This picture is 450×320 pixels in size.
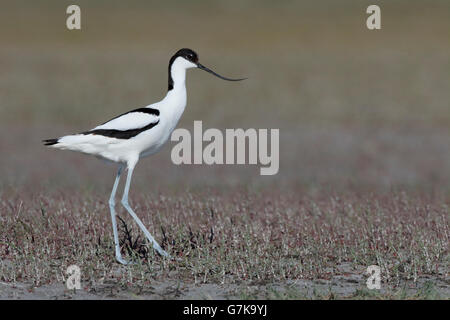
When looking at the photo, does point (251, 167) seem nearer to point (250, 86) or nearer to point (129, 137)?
point (129, 137)

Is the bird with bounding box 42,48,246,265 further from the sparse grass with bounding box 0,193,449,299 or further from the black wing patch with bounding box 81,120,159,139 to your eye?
the sparse grass with bounding box 0,193,449,299

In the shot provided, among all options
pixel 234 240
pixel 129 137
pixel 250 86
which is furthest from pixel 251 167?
pixel 250 86

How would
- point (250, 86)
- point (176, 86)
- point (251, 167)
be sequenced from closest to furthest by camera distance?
point (176, 86), point (251, 167), point (250, 86)

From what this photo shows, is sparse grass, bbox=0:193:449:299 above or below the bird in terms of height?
below

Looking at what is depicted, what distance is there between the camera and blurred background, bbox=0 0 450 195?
54.0 ft

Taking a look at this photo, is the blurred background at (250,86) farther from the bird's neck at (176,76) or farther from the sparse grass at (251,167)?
the bird's neck at (176,76)

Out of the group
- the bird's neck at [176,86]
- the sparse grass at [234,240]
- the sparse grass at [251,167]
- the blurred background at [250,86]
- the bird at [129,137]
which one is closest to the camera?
the sparse grass at [234,240]

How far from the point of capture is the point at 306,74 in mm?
29984

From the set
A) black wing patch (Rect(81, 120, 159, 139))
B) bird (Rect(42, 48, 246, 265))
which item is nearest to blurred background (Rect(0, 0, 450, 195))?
bird (Rect(42, 48, 246, 265))

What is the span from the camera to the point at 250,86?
28078mm

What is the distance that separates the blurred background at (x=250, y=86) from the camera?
1647cm

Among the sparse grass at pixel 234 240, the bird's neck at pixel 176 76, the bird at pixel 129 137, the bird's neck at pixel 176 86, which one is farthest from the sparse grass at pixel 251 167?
the bird's neck at pixel 176 76

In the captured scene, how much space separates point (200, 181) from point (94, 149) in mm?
6597
